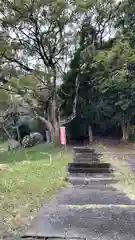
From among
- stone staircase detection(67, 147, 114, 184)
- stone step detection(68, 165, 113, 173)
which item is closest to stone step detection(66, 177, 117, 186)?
stone staircase detection(67, 147, 114, 184)

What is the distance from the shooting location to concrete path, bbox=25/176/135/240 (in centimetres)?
380

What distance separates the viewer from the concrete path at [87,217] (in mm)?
3803

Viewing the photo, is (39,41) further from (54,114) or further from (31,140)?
(31,140)

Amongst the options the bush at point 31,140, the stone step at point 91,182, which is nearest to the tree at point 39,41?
the bush at point 31,140

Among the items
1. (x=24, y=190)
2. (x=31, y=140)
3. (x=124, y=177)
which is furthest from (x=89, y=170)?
(x=31, y=140)

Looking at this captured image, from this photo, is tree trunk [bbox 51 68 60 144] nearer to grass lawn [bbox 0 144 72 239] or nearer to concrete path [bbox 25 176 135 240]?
grass lawn [bbox 0 144 72 239]

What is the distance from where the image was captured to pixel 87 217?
14.7 ft

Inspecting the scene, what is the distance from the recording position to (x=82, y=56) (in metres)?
17.4

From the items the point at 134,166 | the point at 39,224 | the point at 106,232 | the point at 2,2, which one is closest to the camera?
the point at 106,232

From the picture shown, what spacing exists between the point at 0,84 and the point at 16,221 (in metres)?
13.1

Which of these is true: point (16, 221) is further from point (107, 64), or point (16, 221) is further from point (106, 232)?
point (107, 64)

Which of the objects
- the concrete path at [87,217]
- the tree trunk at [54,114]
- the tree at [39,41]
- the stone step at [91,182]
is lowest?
the stone step at [91,182]

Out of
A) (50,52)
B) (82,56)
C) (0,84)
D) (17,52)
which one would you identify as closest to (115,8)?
(82,56)

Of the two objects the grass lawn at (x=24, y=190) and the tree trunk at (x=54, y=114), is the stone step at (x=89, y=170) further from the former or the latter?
the tree trunk at (x=54, y=114)
